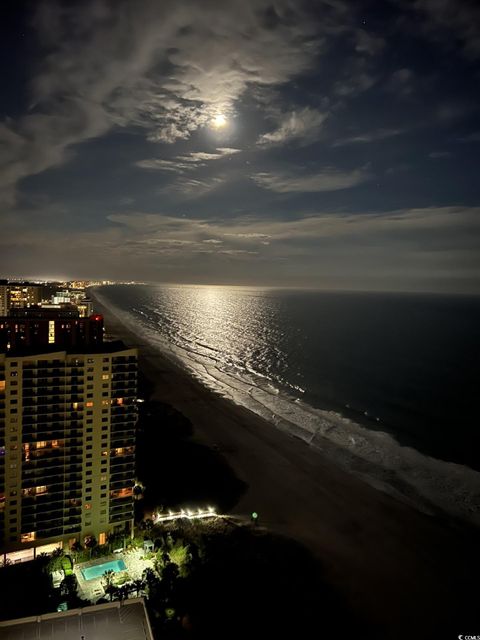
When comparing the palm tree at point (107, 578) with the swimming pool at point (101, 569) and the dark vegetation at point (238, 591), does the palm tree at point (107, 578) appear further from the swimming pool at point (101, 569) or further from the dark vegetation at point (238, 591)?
the dark vegetation at point (238, 591)

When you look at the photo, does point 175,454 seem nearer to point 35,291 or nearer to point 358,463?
point 358,463

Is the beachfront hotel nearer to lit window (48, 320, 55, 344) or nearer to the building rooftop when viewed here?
lit window (48, 320, 55, 344)

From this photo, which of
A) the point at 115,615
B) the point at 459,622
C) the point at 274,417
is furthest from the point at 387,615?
the point at 274,417

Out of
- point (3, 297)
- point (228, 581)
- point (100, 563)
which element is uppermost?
point (3, 297)

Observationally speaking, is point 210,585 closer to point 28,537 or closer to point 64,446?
point 28,537

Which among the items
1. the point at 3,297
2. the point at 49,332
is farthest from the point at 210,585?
the point at 3,297
